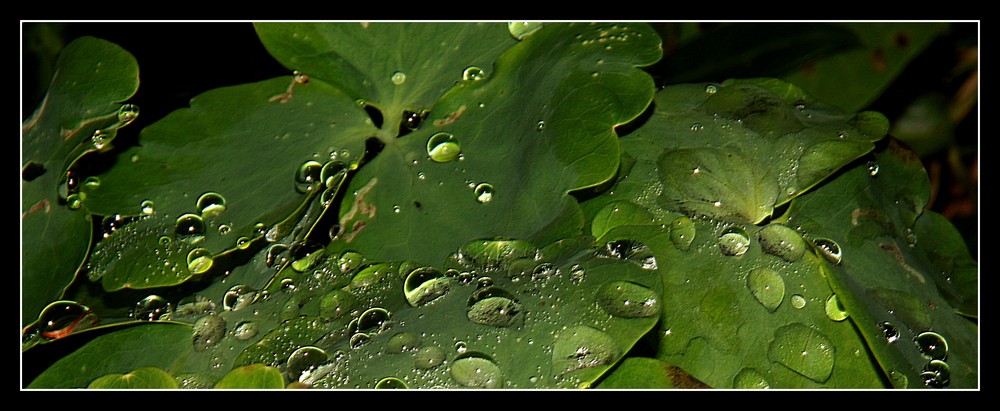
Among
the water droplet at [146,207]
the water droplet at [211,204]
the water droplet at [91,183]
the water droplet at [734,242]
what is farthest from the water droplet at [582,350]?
the water droplet at [91,183]

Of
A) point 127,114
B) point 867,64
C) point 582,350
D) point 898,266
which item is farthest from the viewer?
point 867,64

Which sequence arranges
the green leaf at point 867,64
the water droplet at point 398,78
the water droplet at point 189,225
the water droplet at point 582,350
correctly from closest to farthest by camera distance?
the water droplet at point 582,350, the water droplet at point 189,225, the water droplet at point 398,78, the green leaf at point 867,64

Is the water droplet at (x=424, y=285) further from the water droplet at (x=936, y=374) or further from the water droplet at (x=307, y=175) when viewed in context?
the water droplet at (x=936, y=374)

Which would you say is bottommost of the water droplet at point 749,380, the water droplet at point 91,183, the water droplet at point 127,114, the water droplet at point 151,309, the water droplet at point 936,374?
the water droplet at point 936,374

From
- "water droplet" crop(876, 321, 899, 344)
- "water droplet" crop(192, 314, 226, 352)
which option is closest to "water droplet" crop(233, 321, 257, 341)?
"water droplet" crop(192, 314, 226, 352)

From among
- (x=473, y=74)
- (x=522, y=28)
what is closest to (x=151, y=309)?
(x=473, y=74)

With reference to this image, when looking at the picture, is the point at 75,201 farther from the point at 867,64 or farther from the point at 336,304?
the point at 867,64

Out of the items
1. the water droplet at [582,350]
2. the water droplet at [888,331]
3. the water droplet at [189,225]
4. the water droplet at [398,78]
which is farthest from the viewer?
the water droplet at [398,78]

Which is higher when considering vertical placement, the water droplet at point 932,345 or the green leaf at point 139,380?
the green leaf at point 139,380
